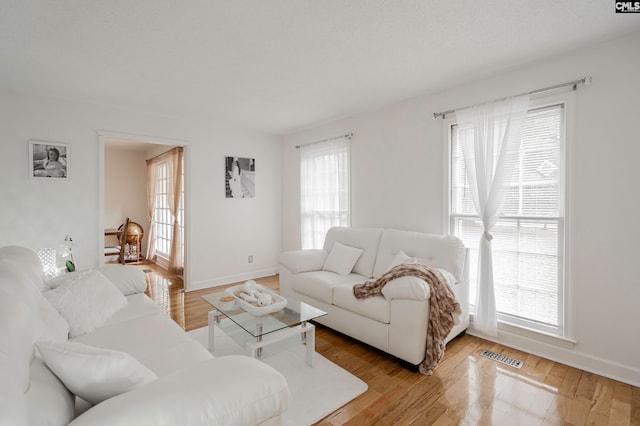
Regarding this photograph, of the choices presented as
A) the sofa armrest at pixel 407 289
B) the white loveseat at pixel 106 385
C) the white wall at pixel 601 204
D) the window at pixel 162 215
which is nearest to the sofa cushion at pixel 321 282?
the sofa armrest at pixel 407 289

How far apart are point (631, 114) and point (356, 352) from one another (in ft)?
9.31

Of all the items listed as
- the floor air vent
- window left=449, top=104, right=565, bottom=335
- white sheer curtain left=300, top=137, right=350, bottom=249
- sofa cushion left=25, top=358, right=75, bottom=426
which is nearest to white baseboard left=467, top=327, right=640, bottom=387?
window left=449, top=104, right=565, bottom=335

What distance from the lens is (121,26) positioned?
2174mm

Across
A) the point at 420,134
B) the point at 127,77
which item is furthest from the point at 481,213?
the point at 127,77

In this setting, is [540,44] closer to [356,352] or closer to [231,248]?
[356,352]

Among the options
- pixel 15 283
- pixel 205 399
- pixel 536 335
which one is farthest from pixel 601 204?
pixel 15 283

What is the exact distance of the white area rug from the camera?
6.42ft

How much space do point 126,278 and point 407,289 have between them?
2.43 meters

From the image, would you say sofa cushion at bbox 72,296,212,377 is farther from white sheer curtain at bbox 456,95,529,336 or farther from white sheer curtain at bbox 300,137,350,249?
white sheer curtain at bbox 300,137,350,249

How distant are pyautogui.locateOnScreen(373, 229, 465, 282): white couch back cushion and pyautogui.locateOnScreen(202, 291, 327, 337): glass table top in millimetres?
1186

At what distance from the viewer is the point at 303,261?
3.72 m

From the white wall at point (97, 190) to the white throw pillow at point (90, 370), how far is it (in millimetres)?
3349

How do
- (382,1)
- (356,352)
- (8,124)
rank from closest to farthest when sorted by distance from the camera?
(382,1), (356,352), (8,124)

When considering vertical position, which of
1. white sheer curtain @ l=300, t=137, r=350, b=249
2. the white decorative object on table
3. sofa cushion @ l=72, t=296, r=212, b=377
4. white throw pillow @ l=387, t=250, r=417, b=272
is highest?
white sheer curtain @ l=300, t=137, r=350, b=249
